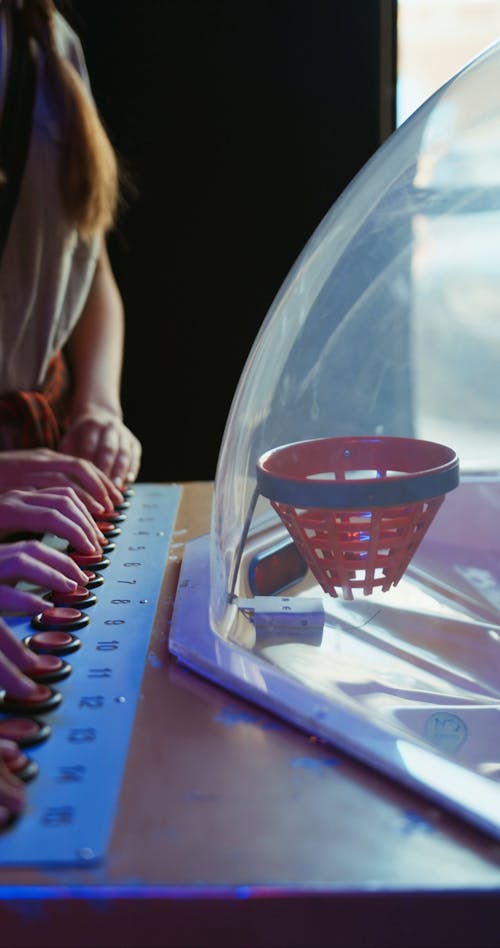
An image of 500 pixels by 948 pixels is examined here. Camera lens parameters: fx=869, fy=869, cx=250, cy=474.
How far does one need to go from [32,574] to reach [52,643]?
97mm

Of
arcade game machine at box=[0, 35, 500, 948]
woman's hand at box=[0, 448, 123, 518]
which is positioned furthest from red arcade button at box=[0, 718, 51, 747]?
woman's hand at box=[0, 448, 123, 518]

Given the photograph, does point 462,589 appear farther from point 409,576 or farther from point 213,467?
point 213,467

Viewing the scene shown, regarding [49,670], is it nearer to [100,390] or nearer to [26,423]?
[26,423]

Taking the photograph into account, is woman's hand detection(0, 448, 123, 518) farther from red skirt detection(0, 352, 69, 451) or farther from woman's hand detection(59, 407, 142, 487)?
red skirt detection(0, 352, 69, 451)

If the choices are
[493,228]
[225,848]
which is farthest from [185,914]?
[493,228]

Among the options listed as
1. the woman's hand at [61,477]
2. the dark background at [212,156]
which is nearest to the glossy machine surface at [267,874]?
the woman's hand at [61,477]

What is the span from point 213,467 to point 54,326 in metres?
0.91

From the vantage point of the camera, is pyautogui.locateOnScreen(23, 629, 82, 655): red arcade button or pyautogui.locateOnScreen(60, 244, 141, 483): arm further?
pyautogui.locateOnScreen(60, 244, 141, 483): arm

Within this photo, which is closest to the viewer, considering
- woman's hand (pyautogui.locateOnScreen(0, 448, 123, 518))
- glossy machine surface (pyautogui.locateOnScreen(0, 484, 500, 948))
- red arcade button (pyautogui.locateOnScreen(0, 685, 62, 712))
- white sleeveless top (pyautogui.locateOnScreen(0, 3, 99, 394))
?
glossy machine surface (pyautogui.locateOnScreen(0, 484, 500, 948))

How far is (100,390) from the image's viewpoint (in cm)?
136

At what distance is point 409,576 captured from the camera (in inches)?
28.5

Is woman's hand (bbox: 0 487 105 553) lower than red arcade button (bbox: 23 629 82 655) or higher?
higher

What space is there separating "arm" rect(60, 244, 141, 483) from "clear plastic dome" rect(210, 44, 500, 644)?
0.35m

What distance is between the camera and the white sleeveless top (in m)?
1.32
